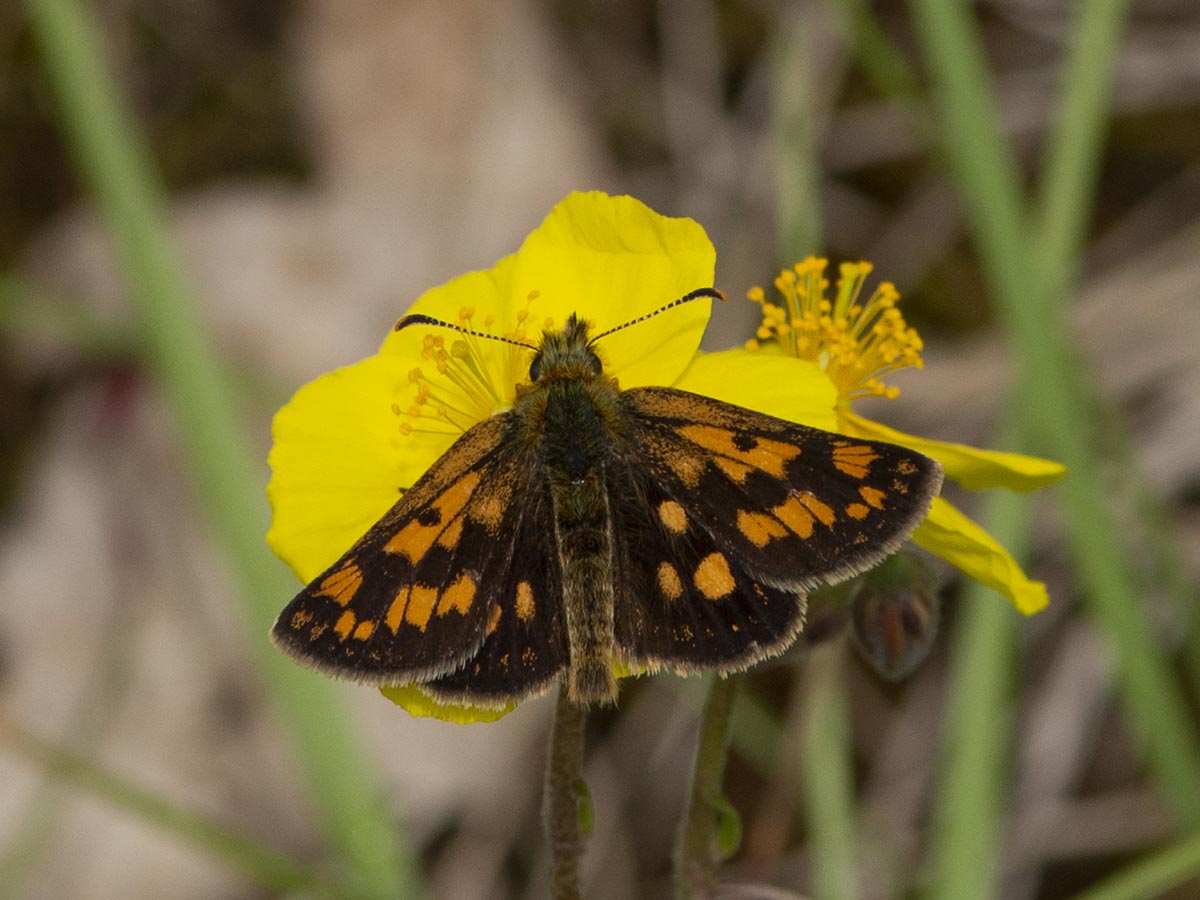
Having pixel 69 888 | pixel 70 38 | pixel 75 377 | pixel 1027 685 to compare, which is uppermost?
pixel 75 377

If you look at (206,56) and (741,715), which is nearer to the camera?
(741,715)

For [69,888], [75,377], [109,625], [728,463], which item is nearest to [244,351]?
[75,377]

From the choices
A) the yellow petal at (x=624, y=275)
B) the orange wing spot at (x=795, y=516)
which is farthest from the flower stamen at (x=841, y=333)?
the orange wing spot at (x=795, y=516)

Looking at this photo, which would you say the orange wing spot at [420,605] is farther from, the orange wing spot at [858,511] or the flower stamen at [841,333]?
the flower stamen at [841,333]

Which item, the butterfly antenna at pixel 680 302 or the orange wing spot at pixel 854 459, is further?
the butterfly antenna at pixel 680 302

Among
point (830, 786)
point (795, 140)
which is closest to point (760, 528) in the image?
point (830, 786)

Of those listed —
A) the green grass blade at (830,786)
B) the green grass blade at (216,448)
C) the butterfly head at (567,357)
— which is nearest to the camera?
the butterfly head at (567,357)

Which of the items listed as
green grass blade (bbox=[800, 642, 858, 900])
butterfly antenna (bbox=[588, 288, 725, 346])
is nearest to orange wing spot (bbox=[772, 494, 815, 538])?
butterfly antenna (bbox=[588, 288, 725, 346])

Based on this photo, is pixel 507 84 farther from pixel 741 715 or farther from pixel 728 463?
pixel 728 463

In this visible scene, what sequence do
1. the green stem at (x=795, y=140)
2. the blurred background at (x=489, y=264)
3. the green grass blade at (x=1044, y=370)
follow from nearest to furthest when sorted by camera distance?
the green grass blade at (x=1044, y=370)
the green stem at (x=795, y=140)
the blurred background at (x=489, y=264)
